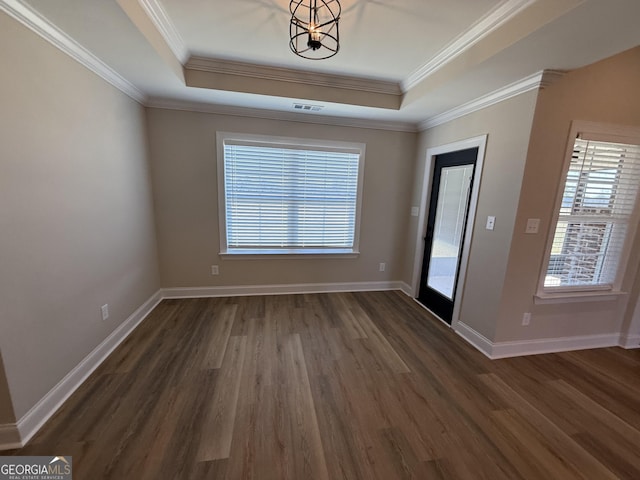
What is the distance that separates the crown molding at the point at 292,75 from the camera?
8.14 feet

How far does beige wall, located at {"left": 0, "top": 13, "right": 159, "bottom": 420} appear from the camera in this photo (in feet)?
4.60

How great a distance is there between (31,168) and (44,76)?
58 centimetres

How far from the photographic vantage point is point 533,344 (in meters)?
2.50

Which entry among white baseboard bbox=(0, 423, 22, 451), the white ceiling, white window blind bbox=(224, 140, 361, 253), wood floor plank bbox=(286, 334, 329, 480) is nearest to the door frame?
the white ceiling

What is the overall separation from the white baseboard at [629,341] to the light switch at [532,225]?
1696mm

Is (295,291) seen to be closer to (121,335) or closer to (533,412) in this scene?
(121,335)

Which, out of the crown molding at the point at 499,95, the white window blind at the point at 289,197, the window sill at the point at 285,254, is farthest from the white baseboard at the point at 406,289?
the crown molding at the point at 499,95

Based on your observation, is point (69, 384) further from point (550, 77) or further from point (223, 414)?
point (550, 77)

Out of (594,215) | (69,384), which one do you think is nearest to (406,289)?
(594,215)

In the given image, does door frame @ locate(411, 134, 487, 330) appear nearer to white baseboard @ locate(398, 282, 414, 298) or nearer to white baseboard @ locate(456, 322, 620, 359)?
white baseboard @ locate(398, 282, 414, 298)

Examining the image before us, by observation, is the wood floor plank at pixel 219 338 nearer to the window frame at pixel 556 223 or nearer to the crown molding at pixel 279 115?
the crown molding at pixel 279 115

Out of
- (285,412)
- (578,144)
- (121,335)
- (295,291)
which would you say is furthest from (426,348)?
(121,335)

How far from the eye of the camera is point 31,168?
1512 millimetres

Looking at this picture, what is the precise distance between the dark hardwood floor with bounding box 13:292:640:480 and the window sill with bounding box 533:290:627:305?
0.53 m
